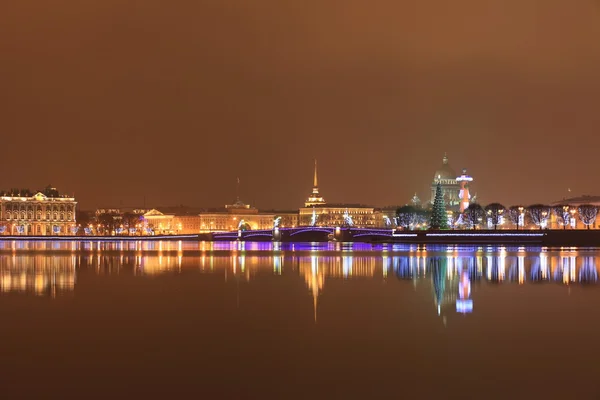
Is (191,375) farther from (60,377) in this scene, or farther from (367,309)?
(367,309)

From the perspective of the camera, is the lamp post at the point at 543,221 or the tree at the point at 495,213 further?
the tree at the point at 495,213

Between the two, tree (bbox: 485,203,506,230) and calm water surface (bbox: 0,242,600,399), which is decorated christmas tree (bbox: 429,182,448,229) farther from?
calm water surface (bbox: 0,242,600,399)

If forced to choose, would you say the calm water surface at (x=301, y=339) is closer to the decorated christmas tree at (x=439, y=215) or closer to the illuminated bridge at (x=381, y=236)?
the illuminated bridge at (x=381, y=236)

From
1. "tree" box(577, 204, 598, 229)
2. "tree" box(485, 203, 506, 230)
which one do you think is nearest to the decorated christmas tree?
"tree" box(485, 203, 506, 230)

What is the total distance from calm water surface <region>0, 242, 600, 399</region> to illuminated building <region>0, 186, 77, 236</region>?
142370mm

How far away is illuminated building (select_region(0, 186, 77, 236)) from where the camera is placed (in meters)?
170

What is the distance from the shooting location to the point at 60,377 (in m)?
15.3

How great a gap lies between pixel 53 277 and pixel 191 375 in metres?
23.9

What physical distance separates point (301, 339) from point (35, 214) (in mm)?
161381

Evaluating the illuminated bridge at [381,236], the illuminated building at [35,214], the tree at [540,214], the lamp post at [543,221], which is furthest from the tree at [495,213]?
the illuminated building at [35,214]

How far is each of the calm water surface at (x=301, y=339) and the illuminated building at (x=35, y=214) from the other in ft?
467

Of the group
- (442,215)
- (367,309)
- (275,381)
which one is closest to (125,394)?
(275,381)

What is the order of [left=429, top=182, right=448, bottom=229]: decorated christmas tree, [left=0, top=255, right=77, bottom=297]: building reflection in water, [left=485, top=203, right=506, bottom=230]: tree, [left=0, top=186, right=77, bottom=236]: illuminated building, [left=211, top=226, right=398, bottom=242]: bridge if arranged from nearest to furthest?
1. [left=0, top=255, right=77, bottom=297]: building reflection in water
2. [left=429, top=182, right=448, bottom=229]: decorated christmas tree
3. [left=211, top=226, right=398, bottom=242]: bridge
4. [left=485, top=203, right=506, bottom=230]: tree
5. [left=0, top=186, right=77, bottom=236]: illuminated building

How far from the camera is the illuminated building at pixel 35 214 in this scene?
16962cm
